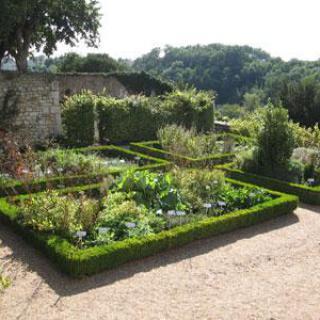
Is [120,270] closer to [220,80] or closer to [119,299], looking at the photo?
[119,299]

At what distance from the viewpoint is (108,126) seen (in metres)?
13.7

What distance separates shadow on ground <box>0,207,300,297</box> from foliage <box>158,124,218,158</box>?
13.5 feet

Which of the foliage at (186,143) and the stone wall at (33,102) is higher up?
the stone wall at (33,102)

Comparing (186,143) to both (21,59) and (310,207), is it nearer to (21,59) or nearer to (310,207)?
(310,207)

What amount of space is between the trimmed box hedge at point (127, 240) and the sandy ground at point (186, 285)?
12 centimetres

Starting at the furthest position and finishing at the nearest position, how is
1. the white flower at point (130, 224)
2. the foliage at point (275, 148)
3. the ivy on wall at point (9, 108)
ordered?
the ivy on wall at point (9, 108), the foliage at point (275, 148), the white flower at point (130, 224)

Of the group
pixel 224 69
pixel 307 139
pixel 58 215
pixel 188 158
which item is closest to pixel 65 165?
pixel 188 158

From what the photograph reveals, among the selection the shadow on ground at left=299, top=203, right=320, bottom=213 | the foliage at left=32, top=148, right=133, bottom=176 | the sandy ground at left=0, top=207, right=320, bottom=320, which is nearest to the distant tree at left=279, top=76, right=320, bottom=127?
the shadow on ground at left=299, top=203, right=320, bottom=213

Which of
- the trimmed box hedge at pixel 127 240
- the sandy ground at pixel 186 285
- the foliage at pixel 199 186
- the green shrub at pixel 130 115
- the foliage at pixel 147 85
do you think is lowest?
the sandy ground at pixel 186 285

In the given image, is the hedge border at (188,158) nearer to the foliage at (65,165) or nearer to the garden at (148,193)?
the garden at (148,193)

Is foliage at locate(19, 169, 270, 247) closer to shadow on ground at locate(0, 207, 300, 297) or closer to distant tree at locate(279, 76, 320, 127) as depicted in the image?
shadow on ground at locate(0, 207, 300, 297)

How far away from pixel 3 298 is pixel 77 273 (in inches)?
33.3

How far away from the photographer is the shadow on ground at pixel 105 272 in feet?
16.3

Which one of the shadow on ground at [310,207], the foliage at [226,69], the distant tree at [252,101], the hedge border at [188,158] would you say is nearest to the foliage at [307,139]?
the hedge border at [188,158]
